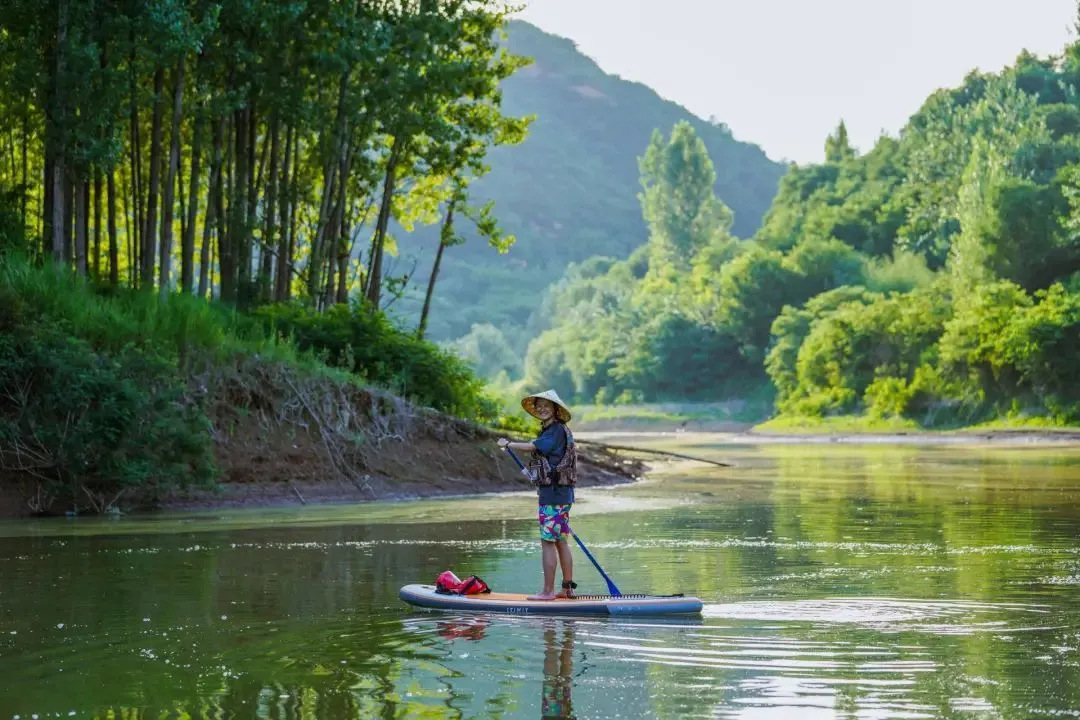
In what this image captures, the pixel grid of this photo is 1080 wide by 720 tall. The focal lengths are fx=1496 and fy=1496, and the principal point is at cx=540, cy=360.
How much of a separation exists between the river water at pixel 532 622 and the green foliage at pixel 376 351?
7.14 meters

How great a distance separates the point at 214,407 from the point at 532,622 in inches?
535

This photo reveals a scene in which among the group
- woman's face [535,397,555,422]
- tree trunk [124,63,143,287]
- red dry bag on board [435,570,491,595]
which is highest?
tree trunk [124,63,143,287]

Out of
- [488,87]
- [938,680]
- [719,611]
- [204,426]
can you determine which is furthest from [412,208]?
[938,680]

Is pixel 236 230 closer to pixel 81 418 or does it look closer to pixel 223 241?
pixel 223 241

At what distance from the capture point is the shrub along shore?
68.4ft

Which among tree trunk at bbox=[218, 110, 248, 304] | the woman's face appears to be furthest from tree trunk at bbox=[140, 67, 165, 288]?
the woman's face

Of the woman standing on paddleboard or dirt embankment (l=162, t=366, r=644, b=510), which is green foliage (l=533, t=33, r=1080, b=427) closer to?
dirt embankment (l=162, t=366, r=644, b=510)

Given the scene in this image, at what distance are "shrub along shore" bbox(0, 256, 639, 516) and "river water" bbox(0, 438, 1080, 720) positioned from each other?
4.37ft

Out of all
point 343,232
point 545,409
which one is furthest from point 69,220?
point 545,409

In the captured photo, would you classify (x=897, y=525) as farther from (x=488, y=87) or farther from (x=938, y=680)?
(x=488, y=87)

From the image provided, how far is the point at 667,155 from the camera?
157 metres

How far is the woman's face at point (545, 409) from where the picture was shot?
40.8 ft

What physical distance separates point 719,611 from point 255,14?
62.1 feet

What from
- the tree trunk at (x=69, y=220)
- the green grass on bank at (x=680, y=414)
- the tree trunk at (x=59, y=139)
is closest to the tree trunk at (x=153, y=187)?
the tree trunk at (x=69, y=220)
